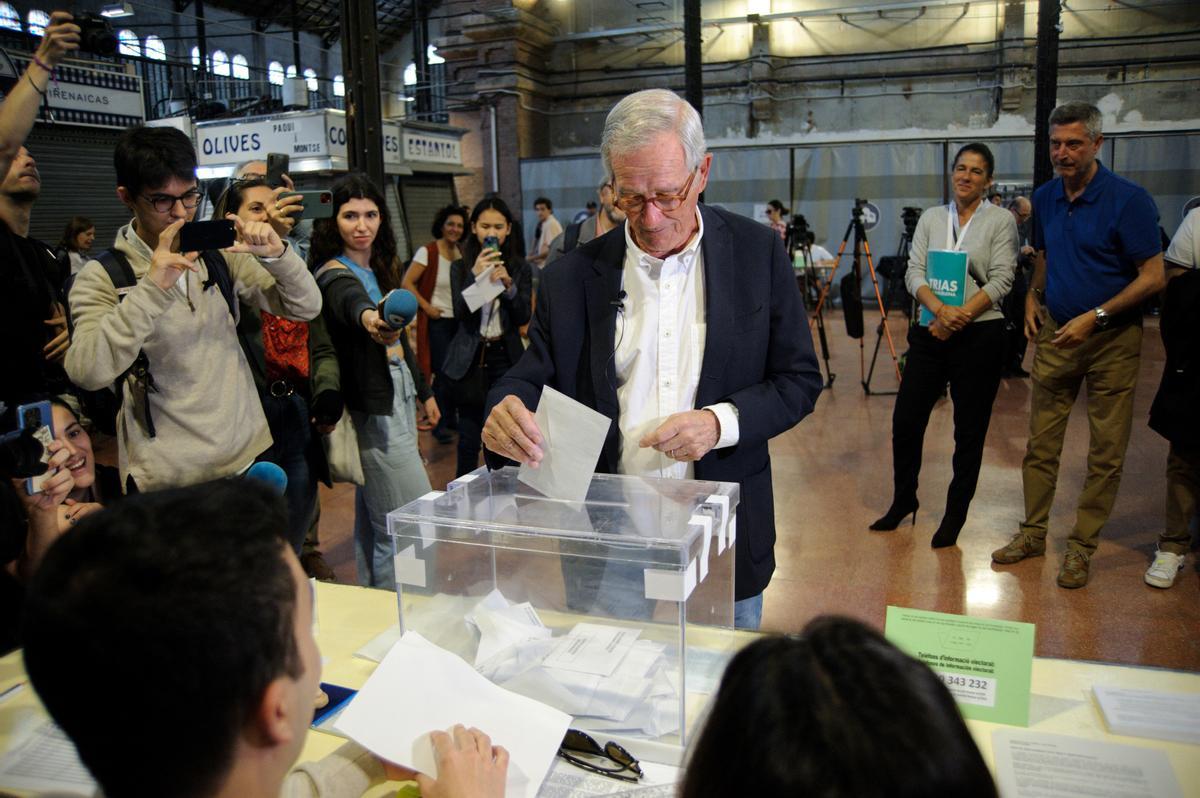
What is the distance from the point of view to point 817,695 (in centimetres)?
69

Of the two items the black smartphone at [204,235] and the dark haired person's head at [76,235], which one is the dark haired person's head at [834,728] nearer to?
the black smartphone at [204,235]

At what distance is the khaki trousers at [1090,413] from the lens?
151 inches

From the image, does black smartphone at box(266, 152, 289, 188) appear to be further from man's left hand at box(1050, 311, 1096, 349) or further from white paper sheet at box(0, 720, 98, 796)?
man's left hand at box(1050, 311, 1096, 349)

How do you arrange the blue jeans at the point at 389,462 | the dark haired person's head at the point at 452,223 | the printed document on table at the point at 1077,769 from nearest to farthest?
the printed document on table at the point at 1077,769 < the blue jeans at the point at 389,462 < the dark haired person's head at the point at 452,223

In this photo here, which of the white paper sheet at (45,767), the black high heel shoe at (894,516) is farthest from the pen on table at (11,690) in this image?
the black high heel shoe at (894,516)

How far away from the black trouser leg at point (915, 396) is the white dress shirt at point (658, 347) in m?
2.67

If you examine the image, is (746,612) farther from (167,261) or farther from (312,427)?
(312,427)

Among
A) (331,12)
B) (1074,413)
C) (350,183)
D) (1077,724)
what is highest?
(331,12)

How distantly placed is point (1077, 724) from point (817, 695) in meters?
1.08

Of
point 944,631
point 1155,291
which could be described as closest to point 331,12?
point 1155,291

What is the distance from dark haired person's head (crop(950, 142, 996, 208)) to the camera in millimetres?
4215

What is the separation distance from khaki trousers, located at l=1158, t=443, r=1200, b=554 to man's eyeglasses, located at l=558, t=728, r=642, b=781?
11.0 ft

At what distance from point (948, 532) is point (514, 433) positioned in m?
3.34

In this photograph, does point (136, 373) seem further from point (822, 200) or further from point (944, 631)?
point (822, 200)
